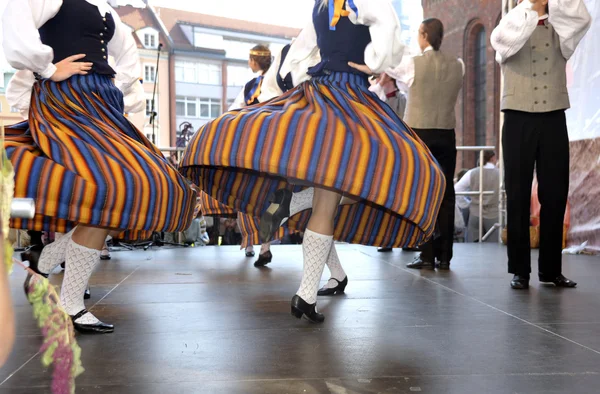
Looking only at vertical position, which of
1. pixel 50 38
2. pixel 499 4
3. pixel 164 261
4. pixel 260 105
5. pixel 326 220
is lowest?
pixel 164 261

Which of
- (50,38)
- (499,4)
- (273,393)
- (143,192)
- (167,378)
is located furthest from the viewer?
(499,4)

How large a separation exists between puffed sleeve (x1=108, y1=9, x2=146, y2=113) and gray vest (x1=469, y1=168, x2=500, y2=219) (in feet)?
15.2

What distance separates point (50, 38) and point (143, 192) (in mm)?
725

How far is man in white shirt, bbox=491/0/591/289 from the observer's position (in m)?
3.26

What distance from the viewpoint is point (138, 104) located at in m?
3.10

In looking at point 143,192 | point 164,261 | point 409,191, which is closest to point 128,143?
point 143,192

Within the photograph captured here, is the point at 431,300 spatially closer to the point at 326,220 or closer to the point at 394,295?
the point at 394,295

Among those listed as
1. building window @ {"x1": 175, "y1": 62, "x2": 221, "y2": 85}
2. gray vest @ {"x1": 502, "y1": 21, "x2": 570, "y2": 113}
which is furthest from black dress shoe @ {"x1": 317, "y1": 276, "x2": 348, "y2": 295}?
building window @ {"x1": 175, "y1": 62, "x2": 221, "y2": 85}

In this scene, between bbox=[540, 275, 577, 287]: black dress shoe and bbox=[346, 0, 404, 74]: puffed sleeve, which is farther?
bbox=[540, 275, 577, 287]: black dress shoe

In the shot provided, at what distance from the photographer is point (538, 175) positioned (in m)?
3.41

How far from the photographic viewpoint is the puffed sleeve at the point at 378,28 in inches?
98.5

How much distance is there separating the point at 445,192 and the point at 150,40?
25511 mm

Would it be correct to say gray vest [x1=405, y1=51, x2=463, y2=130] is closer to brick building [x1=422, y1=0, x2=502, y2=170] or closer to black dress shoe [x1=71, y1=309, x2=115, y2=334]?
black dress shoe [x1=71, y1=309, x2=115, y2=334]

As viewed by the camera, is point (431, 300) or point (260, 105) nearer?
point (260, 105)
